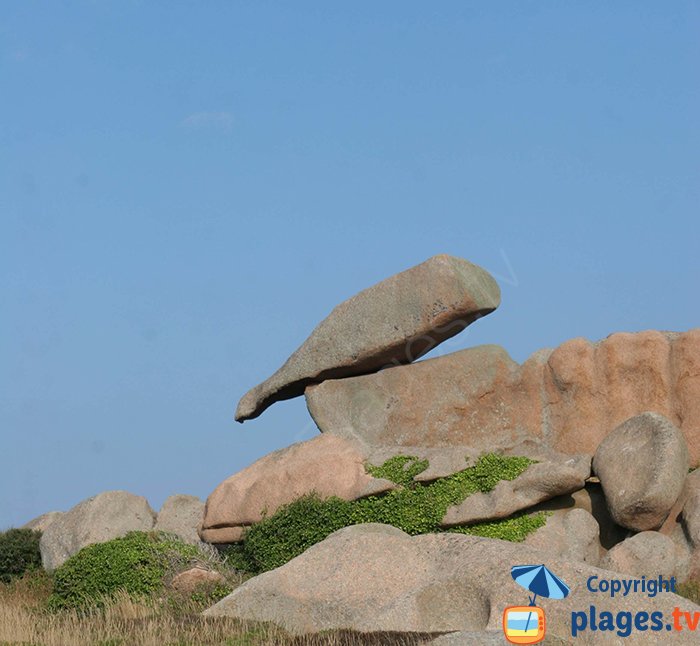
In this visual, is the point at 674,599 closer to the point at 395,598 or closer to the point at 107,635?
the point at 395,598

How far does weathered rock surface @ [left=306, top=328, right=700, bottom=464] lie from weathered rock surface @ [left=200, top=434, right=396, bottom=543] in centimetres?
75

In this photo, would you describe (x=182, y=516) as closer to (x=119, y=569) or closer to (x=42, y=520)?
(x=119, y=569)

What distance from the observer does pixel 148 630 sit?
15.0 metres

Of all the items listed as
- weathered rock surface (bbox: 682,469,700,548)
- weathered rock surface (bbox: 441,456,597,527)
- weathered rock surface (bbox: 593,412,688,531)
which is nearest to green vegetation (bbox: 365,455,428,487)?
weathered rock surface (bbox: 441,456,597,527)

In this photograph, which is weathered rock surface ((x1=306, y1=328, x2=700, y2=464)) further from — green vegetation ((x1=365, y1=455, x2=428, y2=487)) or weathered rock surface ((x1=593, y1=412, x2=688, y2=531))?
weathered rock surface ((x1=593, y1=412, x2=688, y2=531))

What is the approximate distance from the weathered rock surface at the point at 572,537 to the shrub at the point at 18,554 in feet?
35.3

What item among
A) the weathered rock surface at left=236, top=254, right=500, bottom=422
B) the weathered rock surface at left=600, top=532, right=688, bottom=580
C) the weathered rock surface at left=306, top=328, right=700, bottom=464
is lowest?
the weathered rock surface at left=600, top=532, right=688, bottom=580

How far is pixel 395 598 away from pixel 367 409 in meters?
8.06

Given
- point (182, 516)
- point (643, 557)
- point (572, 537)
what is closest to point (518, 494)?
point (572, 537)

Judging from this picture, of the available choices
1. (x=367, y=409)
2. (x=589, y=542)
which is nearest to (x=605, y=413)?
(x=589, y=542)

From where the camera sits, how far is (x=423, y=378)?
72.3 feet

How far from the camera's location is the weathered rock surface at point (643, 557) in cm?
1803

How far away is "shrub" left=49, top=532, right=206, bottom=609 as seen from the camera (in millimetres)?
18188

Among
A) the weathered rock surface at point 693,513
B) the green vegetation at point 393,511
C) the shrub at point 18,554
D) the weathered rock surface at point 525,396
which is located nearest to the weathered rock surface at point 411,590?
the green vegetation at point 393,511
